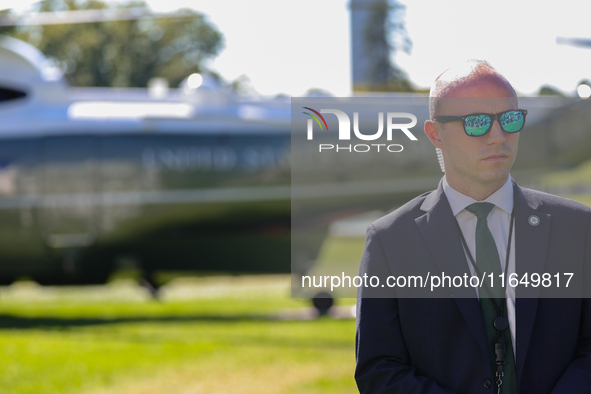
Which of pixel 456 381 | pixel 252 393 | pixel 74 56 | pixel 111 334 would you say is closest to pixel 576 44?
pixel 456 381

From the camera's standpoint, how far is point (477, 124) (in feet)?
6.79

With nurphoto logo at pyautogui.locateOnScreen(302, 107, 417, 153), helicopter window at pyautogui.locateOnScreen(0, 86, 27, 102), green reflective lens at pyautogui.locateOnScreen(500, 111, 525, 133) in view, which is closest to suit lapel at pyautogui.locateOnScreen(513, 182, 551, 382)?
green reflective lens at pyautogui.locateOnScreen(500, 111, 525, 133)

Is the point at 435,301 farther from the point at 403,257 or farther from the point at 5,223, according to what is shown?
the point at 5,223

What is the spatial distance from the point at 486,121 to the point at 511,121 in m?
0.09

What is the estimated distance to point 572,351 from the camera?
2.07 m

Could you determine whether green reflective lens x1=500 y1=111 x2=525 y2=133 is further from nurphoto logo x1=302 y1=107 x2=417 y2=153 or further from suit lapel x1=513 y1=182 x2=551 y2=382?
nurphoto logo x1=302 y1=107 x2=417 y2=153

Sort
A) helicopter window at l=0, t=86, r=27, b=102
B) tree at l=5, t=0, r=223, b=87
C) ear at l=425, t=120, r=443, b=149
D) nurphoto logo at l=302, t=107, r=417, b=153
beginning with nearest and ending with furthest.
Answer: ear at l=425, t=120, r=443, b=149 < nurphoto logo at l=302, t=107, r=417, b=153 < helicopter window at l=0, t=86, r=27, b=102 < tree at l=5, t=0, r=223, b=87

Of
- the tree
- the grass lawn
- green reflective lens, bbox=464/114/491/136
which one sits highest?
green reflective lens, bbox=464/114/491/136

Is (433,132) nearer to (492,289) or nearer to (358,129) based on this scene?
(358,129)

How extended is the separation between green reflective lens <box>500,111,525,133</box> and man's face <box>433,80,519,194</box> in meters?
0.02

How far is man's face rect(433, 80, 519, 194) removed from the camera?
207cm

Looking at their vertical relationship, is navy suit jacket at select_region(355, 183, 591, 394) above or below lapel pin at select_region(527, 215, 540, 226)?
below

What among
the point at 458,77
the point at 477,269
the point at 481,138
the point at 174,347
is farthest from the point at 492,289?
the point at 174,347

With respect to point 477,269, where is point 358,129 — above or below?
above
